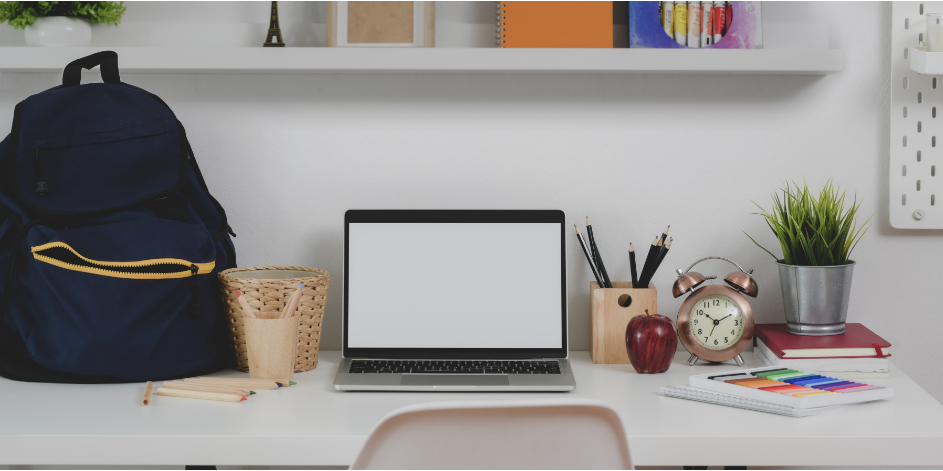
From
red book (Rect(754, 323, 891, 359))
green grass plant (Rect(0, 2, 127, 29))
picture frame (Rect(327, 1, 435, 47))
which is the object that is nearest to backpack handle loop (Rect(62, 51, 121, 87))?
green grass plant (Rect(0, 2, 127, 29))

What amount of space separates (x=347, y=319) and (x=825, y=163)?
2.98 feet

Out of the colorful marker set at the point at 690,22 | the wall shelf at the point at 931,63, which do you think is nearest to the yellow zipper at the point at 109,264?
the colorful marker set at the point at 690,22

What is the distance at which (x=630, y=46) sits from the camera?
3.90ft

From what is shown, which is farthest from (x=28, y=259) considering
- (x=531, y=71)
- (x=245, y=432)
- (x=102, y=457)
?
(x=531, y=71)

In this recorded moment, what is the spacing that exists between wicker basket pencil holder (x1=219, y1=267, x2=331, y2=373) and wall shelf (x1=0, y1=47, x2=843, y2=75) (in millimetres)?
356

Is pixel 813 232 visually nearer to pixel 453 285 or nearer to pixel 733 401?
pixel 733 401

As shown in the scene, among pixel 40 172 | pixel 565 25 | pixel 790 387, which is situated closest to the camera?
pixel 790 387

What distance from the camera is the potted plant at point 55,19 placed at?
1162 millimetres

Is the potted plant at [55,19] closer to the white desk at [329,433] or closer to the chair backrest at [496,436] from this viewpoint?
the white desk at [329,433]

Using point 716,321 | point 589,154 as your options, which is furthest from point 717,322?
point 589,154

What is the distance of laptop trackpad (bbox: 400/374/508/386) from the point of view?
1.02 meters

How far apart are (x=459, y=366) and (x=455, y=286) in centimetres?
14

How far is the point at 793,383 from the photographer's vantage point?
0.98 metres

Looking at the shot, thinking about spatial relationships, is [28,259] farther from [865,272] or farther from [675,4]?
[865,272]
